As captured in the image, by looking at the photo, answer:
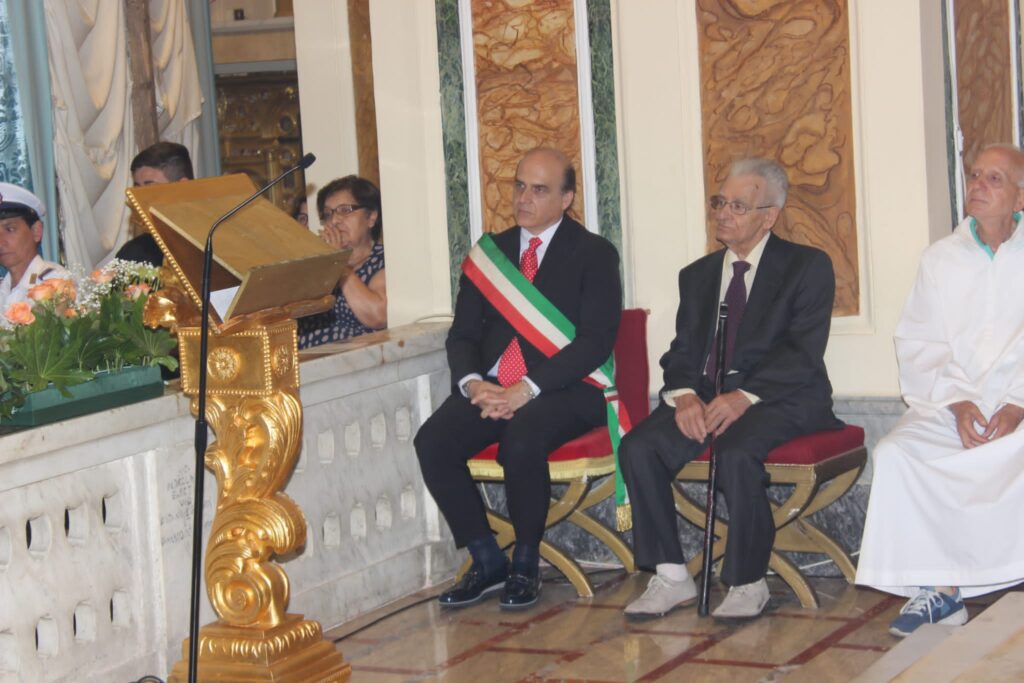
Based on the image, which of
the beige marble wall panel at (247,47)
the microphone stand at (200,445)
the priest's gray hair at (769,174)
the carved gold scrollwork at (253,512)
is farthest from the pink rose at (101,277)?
A: the beige marble wall panel at (247,47)

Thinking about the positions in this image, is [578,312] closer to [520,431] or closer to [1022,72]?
[520,431]

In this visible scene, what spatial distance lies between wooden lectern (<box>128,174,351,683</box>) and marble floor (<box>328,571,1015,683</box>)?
107 centimetres

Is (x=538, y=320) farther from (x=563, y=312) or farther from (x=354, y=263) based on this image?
(x=354, y=263)

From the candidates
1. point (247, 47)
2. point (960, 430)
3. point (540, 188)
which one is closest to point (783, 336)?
point (960, 430)

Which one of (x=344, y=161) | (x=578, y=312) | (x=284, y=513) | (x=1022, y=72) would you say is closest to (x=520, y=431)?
(x=578, y=312)

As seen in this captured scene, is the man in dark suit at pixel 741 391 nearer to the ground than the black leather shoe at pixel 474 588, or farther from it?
farther from it

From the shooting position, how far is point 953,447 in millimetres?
4828

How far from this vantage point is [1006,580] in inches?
185

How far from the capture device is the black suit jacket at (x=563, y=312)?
17.6ft

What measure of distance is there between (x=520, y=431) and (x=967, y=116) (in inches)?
81.3

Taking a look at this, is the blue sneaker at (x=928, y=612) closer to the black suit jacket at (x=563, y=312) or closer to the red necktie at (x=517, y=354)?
the black suit jacket at (x=563, y=312)

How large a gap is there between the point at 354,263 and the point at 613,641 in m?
2.13

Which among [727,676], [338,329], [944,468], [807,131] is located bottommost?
[727,676]

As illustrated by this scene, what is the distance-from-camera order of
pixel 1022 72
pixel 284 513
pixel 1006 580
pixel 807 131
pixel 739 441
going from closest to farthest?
pixel 284 513
pixel 1006 580
pixel 739 441
pixel 807 131
pixel 1022 72
